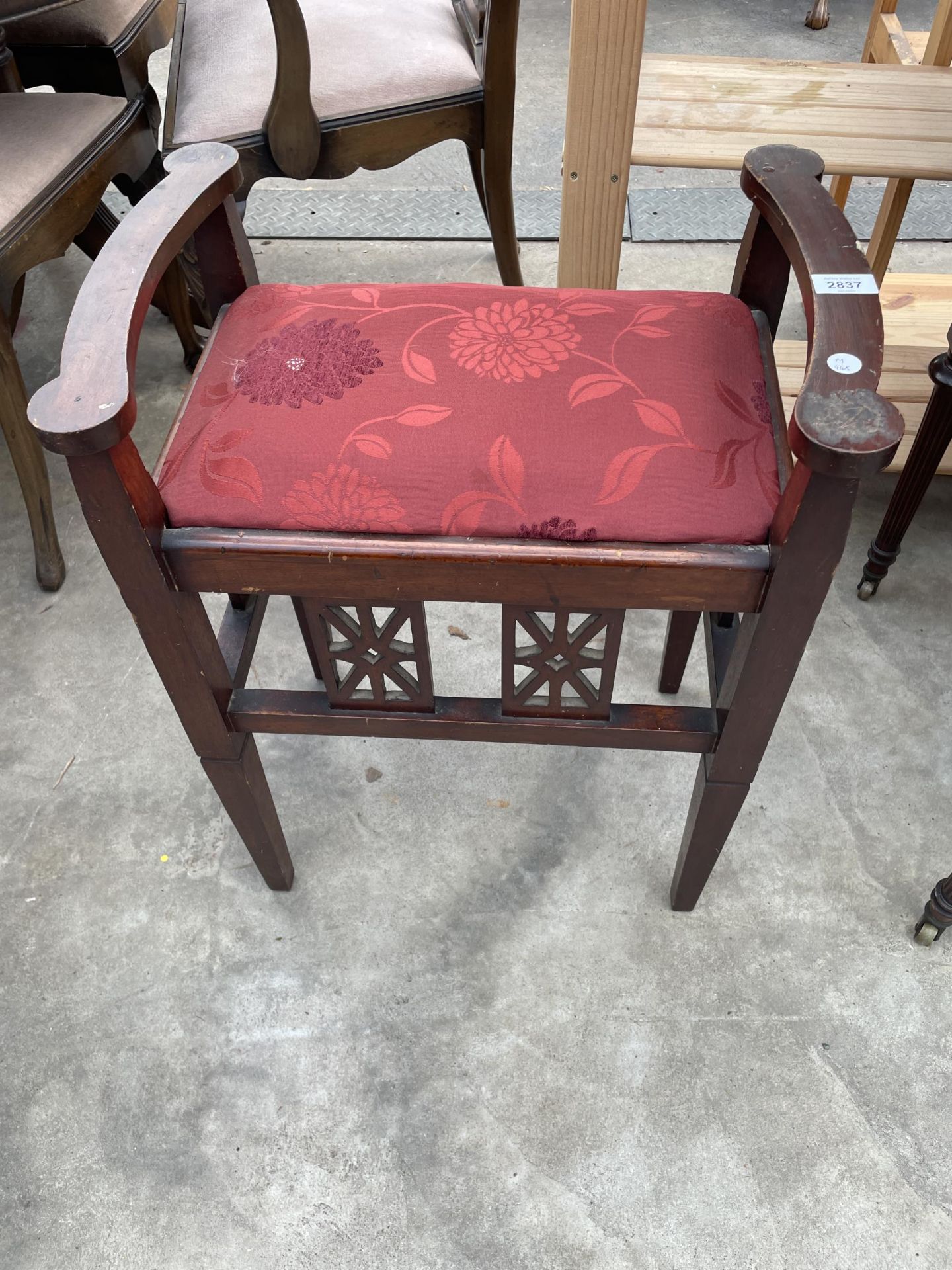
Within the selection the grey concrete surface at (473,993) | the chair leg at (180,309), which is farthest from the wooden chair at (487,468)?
the chair leg at (180,309)

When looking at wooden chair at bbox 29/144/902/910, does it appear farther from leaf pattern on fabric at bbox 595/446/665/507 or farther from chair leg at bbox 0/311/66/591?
chair leg at bbox 0/311/66/591

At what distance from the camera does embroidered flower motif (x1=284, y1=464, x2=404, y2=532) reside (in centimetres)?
85

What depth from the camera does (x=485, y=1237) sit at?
1.07 meters

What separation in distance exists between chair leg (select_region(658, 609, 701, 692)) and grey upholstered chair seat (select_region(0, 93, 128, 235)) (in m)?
1.14

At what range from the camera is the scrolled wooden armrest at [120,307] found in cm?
74

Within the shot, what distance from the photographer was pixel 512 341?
98 centimetres

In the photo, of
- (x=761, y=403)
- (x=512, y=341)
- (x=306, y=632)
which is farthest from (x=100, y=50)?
(x=761, y=403)

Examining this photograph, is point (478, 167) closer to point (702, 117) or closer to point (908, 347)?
point (702, 117)

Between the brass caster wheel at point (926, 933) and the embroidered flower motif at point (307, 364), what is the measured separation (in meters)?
0.99

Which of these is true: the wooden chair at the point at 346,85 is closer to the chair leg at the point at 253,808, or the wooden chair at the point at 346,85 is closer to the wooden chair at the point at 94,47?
the wooden chair at the point at 94,47

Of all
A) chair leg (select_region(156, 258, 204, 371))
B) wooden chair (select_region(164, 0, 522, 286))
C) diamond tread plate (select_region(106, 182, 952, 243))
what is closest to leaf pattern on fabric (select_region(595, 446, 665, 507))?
wooden chair (select_region(164, 0, 522, 286))

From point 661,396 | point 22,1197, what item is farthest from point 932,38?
point 22,1197

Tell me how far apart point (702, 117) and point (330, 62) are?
642 mm

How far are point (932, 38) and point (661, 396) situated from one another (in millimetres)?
1473
